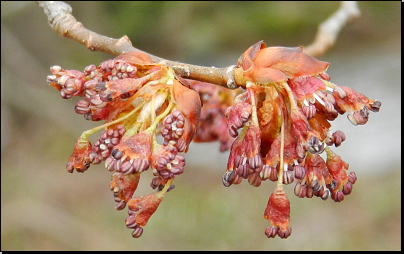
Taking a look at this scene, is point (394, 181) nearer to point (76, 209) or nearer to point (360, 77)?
point (360, 77)

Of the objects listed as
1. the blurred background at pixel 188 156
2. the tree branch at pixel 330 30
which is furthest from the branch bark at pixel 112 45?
the blurred background at pixel 188 156

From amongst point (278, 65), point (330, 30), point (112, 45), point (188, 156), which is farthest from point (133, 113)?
point (188, 156)

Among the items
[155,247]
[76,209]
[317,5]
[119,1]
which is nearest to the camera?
[155,247]

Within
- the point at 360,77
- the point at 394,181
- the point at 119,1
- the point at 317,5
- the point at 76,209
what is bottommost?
the point at 76,209

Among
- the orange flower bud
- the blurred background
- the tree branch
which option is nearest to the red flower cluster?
the orange flower bud

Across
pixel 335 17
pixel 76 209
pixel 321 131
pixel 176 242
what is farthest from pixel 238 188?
pixel 321 131

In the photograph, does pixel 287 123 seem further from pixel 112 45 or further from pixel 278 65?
pixel 112 45

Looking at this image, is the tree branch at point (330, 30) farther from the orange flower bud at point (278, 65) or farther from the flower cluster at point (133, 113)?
the flower cluster at point (133, 113)
